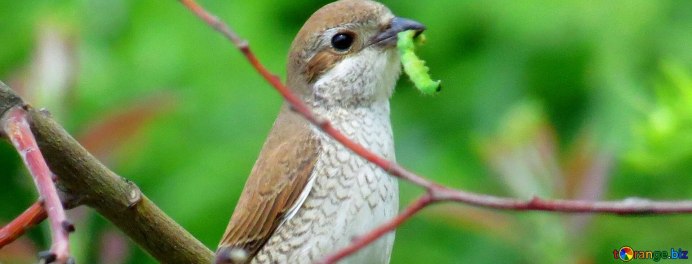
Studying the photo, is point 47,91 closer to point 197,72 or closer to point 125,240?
point 125,240

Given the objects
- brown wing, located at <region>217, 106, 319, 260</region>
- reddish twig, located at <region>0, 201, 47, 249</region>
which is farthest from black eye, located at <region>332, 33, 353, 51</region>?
reddish twig, located at <region>0, 201, 47, 249</region>

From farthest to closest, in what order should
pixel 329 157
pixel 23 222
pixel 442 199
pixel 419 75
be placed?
pixel 329 157, pixel 419 75, pixel 23 222, pixel 442 199

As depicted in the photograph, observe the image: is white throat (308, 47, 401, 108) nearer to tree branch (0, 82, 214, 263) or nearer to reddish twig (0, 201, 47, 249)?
tree branch (0, 82, 214, 263)

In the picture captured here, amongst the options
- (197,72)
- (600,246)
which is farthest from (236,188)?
(600,246)

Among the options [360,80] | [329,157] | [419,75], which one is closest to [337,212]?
[329,157]

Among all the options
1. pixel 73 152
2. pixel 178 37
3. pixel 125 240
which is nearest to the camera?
pixel 73 152

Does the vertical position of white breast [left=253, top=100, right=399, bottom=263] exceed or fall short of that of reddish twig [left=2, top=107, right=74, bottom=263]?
it falls short

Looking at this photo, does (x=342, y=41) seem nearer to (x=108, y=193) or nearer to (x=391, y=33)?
(x=391, y=33)
